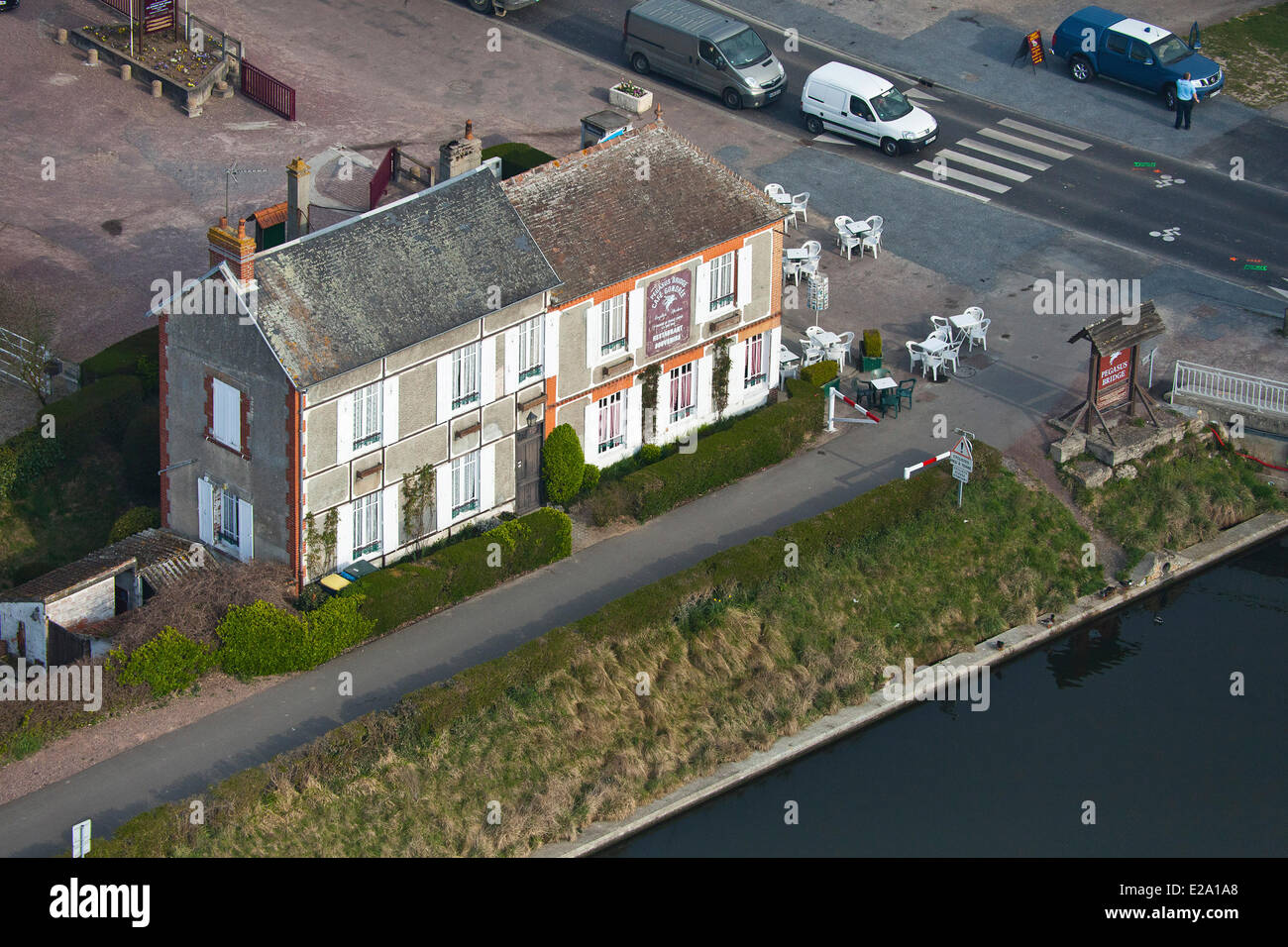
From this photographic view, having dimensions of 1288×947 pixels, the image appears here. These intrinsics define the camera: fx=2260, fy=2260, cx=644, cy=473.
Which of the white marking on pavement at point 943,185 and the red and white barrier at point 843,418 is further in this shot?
the white marking on pavement at point 943,185

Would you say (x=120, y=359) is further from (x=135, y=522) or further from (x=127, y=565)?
(x=127, y=565)

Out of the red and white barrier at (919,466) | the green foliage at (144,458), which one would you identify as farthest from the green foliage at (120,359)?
the red and white barrier at (919,466)

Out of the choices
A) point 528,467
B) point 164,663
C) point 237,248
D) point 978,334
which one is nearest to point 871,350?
point 978,334

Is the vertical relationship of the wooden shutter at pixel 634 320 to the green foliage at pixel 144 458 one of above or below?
above

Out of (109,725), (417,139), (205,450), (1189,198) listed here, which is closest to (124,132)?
(417,139)

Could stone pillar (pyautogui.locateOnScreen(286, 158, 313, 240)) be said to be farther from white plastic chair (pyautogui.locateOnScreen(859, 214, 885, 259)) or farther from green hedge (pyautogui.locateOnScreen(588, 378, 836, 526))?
white plastic chair (pyautogui.locateOnScreen(859, 214, 885, 259))

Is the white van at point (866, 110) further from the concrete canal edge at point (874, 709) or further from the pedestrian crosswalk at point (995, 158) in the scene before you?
the concrete canal edge at point (874, 709)
